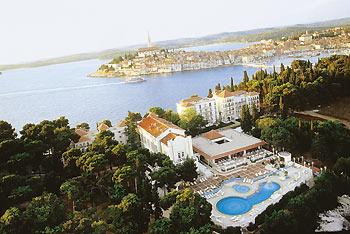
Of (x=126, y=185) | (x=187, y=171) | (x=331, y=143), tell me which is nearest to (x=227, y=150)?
(x=187, y=171)

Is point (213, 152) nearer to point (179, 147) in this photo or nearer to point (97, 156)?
point (179, 147)

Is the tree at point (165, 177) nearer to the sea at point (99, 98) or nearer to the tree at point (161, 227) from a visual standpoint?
the tree at point (161, 227)

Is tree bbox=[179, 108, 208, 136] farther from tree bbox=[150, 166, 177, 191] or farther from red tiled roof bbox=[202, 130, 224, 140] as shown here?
tree bbox=[150, 166, 177, 191]

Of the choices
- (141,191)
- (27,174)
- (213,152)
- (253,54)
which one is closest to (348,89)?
(213,152)

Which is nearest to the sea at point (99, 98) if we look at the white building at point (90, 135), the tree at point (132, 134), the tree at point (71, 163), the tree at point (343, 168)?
the white building at point (90, 135)

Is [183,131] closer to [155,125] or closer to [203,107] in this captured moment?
[155,125]
